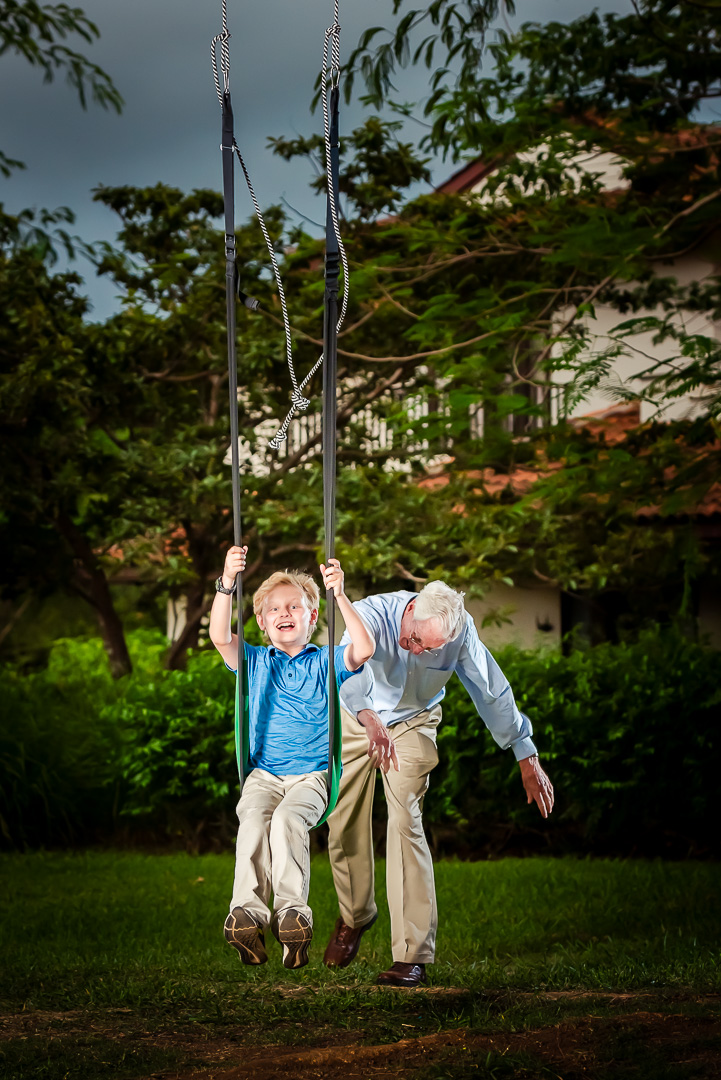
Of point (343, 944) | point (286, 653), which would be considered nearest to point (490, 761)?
point (343, 944)

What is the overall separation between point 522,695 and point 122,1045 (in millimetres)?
5426

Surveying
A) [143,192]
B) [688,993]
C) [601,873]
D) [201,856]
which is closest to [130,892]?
[201,856]

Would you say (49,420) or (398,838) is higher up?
(49,420)

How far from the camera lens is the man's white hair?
16.4ft

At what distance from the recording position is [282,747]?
4.71m

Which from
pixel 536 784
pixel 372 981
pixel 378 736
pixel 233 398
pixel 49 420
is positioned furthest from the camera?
pixel 49 420

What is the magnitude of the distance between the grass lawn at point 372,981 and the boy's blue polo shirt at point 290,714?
1074mm

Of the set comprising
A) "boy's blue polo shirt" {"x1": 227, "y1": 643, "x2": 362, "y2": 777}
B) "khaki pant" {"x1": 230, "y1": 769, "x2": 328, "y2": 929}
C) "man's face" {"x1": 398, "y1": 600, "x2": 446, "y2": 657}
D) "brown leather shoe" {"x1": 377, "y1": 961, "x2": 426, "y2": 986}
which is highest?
"man's face" {"x1": 398, "y1": 600, "x2": 446, "y2": 657}

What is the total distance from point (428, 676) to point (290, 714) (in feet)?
2.69

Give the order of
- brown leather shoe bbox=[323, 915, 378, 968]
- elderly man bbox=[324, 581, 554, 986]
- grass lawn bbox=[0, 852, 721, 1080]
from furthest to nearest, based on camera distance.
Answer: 1. brown leather shoe bbox=[323, 915, 378, 968]
2. elderly man bbox=[324, 581, 554, 986]
3. grass lawn bbox=[0, 852, 721, 1080]

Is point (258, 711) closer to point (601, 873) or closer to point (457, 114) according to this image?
point (601, 873)

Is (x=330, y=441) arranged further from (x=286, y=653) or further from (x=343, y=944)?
(x=343, y=944)

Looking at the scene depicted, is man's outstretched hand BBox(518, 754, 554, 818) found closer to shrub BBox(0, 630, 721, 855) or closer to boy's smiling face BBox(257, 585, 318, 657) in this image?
boy's smiling face BBox(257, 585, 318, 657)

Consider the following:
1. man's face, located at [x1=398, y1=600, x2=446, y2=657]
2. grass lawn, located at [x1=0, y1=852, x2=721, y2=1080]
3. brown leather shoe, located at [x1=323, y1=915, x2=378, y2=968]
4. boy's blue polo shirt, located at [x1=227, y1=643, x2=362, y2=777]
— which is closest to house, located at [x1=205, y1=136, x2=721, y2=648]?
grass lawn, located at [x1=0, y1=852, x2=721, y2=1080]
